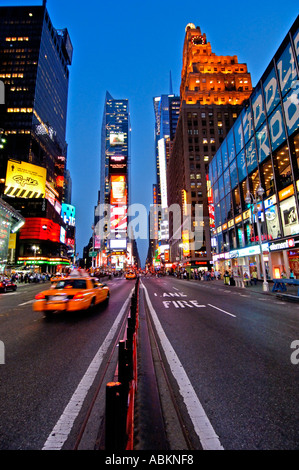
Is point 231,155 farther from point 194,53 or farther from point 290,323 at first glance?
point 194,53

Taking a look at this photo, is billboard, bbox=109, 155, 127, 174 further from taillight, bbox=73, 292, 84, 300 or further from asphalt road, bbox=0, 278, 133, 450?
asphalt road, bbox=0, 278, 133, 450

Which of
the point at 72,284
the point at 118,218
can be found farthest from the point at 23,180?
the point at 118,218

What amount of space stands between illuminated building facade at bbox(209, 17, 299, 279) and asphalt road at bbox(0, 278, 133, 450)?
63.6ft

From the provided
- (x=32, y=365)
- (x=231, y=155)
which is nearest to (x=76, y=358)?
(x=32, y=365)

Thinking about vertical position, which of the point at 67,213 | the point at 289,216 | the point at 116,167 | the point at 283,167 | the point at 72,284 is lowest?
the point at 72,284

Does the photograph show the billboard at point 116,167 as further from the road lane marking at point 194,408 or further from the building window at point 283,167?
the road lane marking at point 194,408

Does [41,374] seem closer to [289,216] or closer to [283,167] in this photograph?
[289,216]

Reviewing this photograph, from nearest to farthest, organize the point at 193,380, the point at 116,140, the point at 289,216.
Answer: the point at 193,380 < the point at 289,216 < the point at 116,140

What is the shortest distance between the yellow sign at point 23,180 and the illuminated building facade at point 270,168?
45875 millimetres

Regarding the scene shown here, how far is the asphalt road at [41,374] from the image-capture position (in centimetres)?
238

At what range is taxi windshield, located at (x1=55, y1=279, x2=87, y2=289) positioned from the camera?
920cm

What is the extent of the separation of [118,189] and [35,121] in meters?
50.8

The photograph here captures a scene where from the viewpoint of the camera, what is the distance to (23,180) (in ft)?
173

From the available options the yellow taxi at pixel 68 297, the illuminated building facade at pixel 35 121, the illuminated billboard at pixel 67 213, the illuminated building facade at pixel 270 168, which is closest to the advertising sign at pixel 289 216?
the illuminated building facade at pixel 270 168
